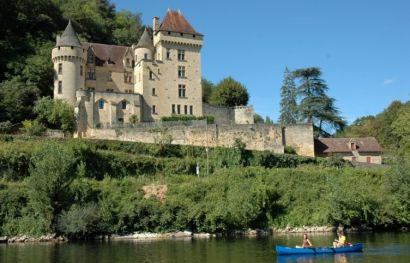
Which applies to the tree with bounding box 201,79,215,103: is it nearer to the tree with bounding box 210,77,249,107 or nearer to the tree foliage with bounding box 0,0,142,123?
the tree with bounding box 210,77,249,107

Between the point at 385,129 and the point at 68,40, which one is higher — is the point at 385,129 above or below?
below

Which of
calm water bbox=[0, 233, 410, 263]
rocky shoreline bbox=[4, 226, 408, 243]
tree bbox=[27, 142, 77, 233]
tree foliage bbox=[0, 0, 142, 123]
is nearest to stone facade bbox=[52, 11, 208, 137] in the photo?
tree foliage bbox=[0, 0, 142, 123]

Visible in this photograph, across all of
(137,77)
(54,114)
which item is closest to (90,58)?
(137,77)

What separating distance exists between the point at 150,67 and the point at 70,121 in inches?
433

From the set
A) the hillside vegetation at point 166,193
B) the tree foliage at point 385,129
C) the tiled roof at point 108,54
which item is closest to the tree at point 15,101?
the hillside vegetation at point 166,193

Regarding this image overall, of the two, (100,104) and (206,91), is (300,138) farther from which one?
(206,91)

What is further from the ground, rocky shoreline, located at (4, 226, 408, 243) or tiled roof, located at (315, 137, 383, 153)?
tiled roof, located at (315, 137, 383, 153)

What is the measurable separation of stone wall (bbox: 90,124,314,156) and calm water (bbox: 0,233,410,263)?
17.4m

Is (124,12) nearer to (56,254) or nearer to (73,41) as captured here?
A: (73,41)

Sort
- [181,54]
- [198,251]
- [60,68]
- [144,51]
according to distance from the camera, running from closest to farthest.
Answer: [198,251] < [60,68] < [144,51] < [181,54]

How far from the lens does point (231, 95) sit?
209 feet

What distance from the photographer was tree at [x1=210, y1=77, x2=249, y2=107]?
209 ft

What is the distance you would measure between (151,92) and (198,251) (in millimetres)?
30992

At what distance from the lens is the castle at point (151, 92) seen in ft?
162
